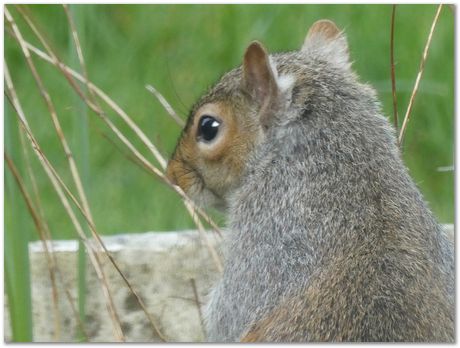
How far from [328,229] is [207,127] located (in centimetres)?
29

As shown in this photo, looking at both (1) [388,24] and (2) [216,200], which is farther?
(1) [388,24]

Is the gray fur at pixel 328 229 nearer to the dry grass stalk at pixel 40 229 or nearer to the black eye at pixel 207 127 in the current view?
the black eye at pixel 207 127

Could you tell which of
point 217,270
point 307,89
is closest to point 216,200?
point 307,89

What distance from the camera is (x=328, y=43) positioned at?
2.50 m

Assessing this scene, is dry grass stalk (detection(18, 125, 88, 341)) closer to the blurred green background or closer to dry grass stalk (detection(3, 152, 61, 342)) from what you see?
dry grass stalk (detection(3, 152, 61, 342))

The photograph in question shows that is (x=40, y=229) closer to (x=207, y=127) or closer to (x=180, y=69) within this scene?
(x=207, y=127)

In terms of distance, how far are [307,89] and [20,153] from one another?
488 millimetres

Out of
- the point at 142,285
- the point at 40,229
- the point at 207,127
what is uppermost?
the point at 207,127

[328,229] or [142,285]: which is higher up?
[328,229]

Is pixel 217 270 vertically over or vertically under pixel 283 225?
under

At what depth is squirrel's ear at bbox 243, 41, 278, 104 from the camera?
7.26ft

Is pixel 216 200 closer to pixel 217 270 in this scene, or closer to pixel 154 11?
pixel 217 270

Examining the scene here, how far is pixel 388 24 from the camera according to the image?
320 cm

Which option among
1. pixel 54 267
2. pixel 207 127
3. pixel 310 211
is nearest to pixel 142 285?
pixel 54 267
